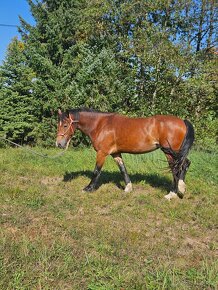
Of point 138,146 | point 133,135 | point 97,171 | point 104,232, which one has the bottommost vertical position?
point 104,232

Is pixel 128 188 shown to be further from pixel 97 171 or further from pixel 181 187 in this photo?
pixel 181 187

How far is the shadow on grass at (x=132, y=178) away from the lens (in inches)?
285

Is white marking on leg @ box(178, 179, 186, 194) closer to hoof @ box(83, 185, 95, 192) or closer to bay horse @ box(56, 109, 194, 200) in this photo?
bay horse @ box(56, 109, 194, 200)

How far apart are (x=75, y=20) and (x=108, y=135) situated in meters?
9.89

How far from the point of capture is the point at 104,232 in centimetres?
441

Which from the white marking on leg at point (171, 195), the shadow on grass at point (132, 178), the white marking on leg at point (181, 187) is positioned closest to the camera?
the white marking on leg at point (171, 195)

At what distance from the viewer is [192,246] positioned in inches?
165

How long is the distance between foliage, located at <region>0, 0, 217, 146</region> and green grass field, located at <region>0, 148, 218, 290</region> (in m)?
6.12

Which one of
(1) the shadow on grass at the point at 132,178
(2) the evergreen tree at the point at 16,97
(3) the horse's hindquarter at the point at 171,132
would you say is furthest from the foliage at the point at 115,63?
(3) the horse's hindquarter at the point at 171,132

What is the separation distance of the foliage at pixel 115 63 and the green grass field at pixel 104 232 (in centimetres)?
612

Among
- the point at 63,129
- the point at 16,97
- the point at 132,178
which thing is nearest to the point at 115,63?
the point at 16,97

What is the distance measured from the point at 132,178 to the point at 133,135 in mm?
1748

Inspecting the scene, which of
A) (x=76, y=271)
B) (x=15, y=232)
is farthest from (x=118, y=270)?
(x=15, y=232)

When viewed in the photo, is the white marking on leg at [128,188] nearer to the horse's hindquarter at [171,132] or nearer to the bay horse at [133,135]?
the bay horse at [133,135]
